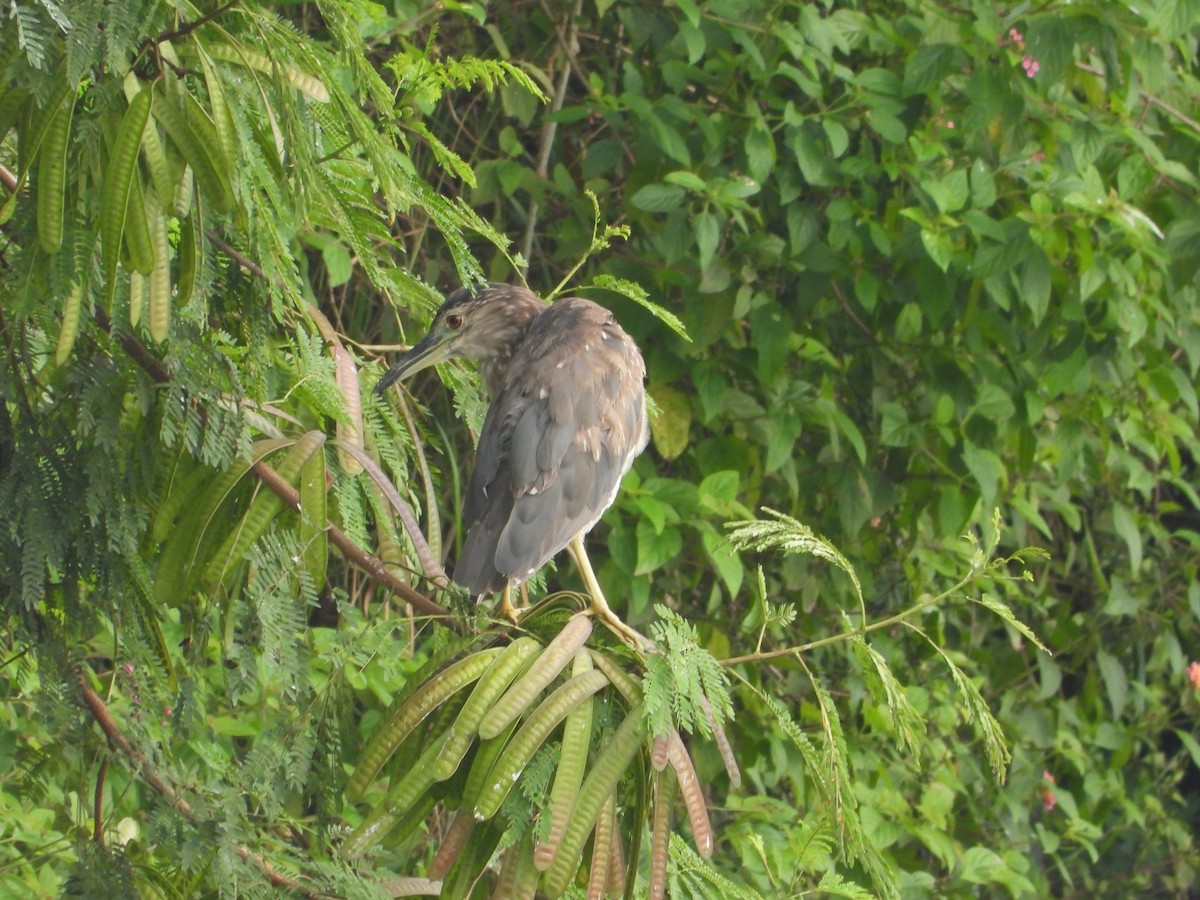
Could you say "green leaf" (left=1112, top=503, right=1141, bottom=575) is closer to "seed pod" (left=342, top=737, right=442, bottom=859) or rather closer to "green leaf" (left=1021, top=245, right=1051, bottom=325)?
"green leaf" (left=1021, top=245, right=1051, bottom=325)

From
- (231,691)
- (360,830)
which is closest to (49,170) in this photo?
(231,691)

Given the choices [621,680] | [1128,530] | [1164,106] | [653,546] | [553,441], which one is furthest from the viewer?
[1128,530]

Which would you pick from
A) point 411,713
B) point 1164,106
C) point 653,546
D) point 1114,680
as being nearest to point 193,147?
point 411,713

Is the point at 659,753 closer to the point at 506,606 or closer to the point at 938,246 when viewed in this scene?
the point at 506,606

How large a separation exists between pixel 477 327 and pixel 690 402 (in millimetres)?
1264

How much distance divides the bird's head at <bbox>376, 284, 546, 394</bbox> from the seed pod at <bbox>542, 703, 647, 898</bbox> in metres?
1.14

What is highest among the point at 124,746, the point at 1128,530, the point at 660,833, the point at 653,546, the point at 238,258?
the point at 238,258

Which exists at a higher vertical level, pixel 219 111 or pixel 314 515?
pixel 219 111

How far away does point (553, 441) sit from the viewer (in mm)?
2684

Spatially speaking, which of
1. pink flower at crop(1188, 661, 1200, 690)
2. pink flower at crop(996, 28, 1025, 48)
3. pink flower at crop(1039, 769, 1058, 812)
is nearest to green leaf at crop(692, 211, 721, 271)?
pink flower at crop(996, 28, 1025, 48)

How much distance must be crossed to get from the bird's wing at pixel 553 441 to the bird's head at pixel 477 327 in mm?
85

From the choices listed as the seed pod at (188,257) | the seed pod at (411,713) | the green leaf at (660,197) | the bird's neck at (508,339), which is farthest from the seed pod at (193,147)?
the green leaf at (660,197)

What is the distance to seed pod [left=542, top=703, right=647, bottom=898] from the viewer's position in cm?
166

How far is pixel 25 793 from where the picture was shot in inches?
94.3
